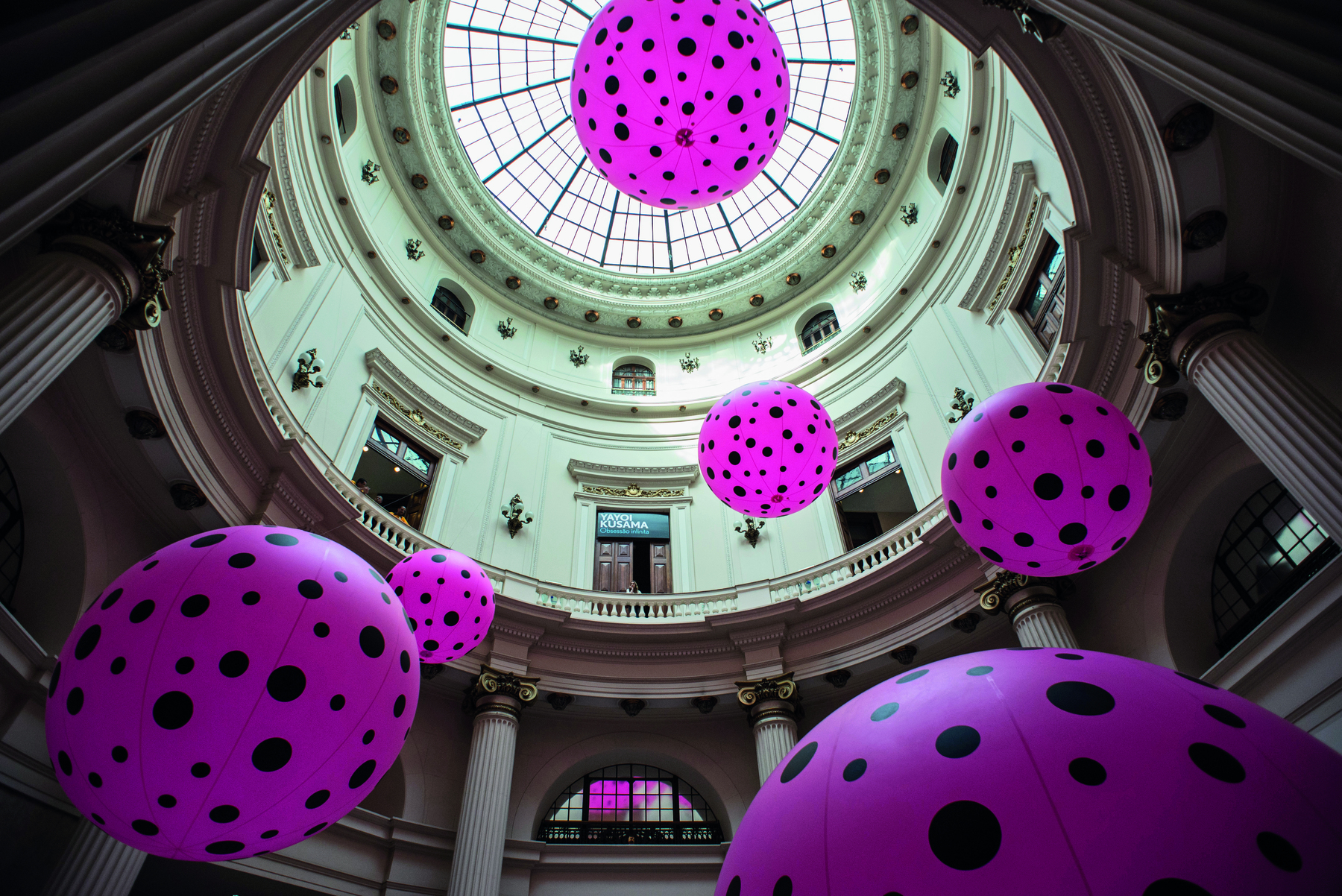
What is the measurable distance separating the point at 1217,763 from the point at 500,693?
11.9 m

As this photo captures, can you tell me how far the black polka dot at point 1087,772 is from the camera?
1.70 metres

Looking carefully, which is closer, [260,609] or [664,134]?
[260,609]

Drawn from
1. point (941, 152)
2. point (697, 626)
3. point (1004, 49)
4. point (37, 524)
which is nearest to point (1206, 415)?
point (1004, 49)

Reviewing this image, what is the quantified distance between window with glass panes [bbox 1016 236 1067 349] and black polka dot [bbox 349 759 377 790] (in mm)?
Answer: 11617

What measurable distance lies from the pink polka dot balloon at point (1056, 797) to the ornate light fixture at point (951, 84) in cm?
1790

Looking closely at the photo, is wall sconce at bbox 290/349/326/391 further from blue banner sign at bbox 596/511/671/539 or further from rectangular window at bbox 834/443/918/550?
rectangular window at bbox 834/443/918/550

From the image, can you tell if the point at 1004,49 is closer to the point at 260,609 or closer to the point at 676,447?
the point at 260,609

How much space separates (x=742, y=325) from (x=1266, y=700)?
54.5 ft

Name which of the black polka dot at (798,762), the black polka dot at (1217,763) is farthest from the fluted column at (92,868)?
the black polka dot at (1217,763)

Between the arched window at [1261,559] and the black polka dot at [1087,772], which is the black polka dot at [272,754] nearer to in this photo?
the black polka dot at [1087,772]

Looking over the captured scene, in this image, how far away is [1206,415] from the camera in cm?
866

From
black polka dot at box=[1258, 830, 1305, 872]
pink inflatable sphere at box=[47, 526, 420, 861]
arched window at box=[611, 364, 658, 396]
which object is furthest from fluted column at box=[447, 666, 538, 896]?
black polka dot at box=[1258, 830, 1305, 872]

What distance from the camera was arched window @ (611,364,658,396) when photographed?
21.3m

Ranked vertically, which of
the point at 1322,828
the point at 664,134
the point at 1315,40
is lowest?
the point at 1322,828
